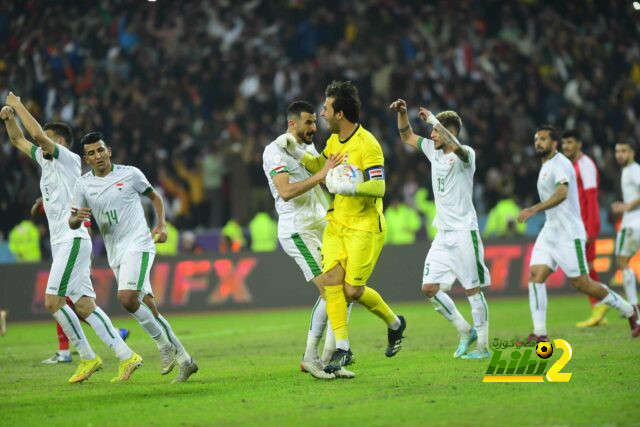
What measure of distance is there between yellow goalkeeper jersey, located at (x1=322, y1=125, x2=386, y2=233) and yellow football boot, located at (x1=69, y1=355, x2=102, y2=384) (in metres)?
2.87

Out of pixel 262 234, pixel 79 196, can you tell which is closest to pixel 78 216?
pixel 79 196

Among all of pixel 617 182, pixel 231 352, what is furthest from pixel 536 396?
pixel 617 182

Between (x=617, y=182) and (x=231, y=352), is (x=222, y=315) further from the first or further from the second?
(x=617, y=182)

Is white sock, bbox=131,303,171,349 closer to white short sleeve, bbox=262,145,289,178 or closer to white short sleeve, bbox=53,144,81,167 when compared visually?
white short sleeve, bbox=262,145,289,178

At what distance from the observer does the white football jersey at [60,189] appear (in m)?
11.8

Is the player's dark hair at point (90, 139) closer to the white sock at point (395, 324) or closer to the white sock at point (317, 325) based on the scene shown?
the white sock at point (317, 325)

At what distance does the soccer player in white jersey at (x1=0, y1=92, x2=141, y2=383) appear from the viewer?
433 inches

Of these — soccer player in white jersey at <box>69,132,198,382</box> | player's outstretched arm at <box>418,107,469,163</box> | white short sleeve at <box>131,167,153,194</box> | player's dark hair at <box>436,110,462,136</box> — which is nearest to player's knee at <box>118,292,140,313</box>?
soccer player in white jersey at <box>69,132,198,382</box>

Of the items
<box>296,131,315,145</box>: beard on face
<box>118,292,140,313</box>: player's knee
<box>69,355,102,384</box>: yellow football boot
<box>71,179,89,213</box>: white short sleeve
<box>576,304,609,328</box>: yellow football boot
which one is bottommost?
<box>576,304,609,328</box>: yellow football boot

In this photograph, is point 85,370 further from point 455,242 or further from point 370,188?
point 455,242

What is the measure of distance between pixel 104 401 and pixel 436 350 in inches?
187

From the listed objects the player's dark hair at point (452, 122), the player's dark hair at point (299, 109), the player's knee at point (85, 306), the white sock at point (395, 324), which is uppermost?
the player's dark hair at point (299, 109)

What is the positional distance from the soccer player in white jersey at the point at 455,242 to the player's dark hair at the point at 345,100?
1995mm

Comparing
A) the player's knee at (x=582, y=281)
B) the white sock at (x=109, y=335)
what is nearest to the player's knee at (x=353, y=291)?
the white sock at (x=109, y=335)
